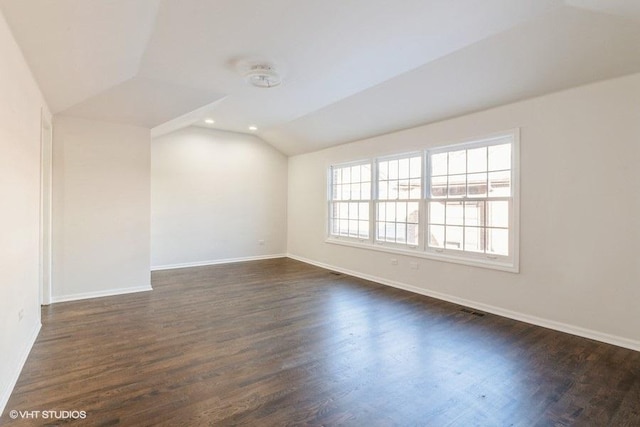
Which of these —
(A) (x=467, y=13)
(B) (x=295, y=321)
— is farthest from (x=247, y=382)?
(A) (x=467, y=13)

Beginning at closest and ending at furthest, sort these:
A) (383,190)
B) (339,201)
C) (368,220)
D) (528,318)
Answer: (528,318) → (383,190) → (368,220) → (339,201)

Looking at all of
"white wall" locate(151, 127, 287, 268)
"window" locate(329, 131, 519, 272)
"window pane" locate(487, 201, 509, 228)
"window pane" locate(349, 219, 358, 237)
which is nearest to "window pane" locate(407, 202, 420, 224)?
"window" locate(329, 131, 519, 272)

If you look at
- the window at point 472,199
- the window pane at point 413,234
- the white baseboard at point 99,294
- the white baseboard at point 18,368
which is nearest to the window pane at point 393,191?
the window pane at point 413,234

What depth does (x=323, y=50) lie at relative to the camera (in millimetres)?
2973

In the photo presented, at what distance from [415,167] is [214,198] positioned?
4.26m

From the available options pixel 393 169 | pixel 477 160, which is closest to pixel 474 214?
pixel 477 160

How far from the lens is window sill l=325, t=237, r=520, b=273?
3738 mm

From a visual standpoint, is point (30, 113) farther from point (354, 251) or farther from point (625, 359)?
point (625, 359)

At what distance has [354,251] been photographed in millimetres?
5898

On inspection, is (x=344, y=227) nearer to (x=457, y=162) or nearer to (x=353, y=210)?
(x=353, y=210)

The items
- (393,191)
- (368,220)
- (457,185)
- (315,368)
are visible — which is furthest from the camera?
(368,220)

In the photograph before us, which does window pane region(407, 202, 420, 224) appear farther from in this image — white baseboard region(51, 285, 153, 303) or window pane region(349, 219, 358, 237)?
white baseboard region(51, 285, 153, 303)

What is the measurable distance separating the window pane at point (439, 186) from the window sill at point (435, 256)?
0.87 m

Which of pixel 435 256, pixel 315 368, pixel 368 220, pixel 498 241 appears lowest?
pixel 315 368
